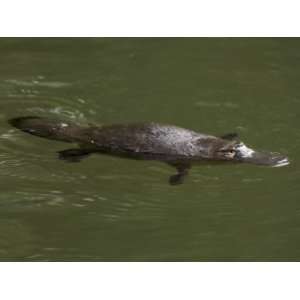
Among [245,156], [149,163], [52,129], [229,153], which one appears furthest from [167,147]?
[52,129]

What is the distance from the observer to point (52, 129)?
6324 millimetres

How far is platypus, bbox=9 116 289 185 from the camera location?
5832 mm

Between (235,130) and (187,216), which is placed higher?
(235,130)

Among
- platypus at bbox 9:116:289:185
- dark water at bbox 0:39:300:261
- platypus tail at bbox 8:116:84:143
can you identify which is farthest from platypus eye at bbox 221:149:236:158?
platypus tail at bbox 8:116:84:143

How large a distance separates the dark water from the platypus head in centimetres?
7

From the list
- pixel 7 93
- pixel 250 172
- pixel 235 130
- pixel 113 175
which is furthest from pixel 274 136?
pixel 7 93

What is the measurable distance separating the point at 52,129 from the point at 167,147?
1.05 m

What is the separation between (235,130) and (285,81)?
124cm

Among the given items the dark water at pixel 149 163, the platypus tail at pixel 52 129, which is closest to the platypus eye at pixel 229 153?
the dark water at pixel 149 163

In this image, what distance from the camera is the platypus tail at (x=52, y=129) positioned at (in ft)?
20.5

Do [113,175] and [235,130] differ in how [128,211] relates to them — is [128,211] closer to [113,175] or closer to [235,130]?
[113,175]

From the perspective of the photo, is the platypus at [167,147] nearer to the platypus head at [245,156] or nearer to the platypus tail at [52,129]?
the platypus head at [245,156]

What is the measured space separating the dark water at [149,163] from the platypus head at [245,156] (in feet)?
0.22

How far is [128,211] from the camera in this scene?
A: 530cm
